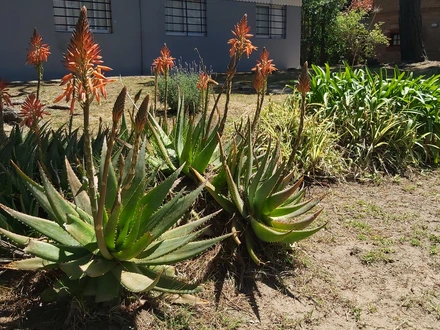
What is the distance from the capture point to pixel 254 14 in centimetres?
1767

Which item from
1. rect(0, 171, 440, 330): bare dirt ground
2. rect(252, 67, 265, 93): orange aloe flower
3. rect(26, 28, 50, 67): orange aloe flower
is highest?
rect(26, 28, 50, 67): orange aloe flower

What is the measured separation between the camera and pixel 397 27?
2541cm

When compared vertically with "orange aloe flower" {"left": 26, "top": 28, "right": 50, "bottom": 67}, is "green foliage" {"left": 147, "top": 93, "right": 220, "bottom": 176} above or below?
below

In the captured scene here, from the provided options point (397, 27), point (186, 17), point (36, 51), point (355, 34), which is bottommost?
point (36, 51)

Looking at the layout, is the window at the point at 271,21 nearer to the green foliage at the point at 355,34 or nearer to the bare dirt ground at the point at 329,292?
the green foliage at the point at 355,34

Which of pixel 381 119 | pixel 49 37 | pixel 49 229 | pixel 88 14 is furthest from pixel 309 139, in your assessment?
pixel 88 14

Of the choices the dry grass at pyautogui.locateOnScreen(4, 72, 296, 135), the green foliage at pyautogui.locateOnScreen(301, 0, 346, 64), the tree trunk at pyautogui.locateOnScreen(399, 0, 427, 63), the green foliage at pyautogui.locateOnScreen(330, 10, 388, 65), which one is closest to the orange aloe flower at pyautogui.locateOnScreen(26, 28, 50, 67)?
the dry grass at pyautogui.locateOnScreen(4, 72, 296, 135)

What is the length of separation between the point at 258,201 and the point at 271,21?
16.8 metres

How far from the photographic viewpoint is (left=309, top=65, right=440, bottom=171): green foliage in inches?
228

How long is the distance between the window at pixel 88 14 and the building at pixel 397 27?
14167 mm

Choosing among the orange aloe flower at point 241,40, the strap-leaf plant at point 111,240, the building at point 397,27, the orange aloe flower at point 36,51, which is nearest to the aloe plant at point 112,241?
the strap-leaf plant at point 111,240

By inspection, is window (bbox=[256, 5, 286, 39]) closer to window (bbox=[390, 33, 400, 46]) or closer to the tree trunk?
the tree trunk

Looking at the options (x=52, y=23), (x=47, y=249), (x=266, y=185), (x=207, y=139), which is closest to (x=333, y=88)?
(x=207, y=139)

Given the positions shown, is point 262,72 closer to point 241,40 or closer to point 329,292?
point 241,40
